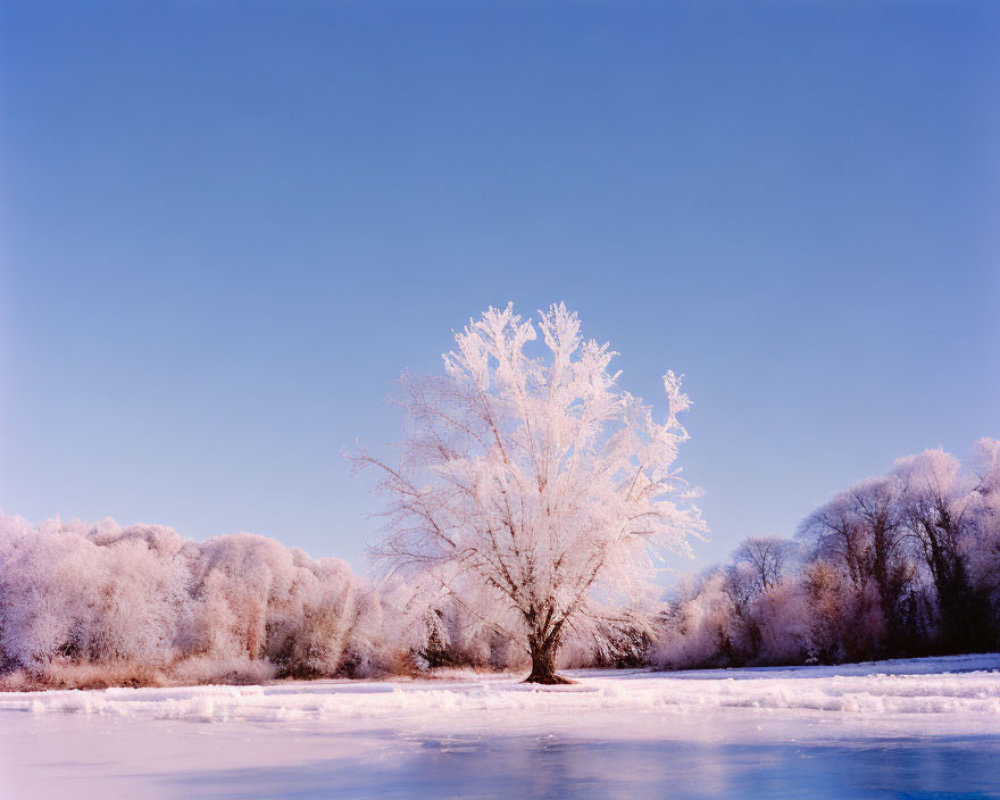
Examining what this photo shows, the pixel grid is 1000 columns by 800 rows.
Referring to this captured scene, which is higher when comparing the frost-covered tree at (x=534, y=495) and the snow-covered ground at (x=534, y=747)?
the frost-covered tree at (x=534, y=495)

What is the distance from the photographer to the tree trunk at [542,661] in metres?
14.9

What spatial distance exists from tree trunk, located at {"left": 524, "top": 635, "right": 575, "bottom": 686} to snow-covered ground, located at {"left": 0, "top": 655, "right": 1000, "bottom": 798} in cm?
490

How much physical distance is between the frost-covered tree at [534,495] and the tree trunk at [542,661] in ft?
0.10

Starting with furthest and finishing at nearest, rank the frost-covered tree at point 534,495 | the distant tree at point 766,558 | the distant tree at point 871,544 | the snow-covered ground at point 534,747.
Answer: the distant tree at point 766,558, the distant tree at point 871,544, the frost-covered tree at point 534,495, the snow-covered ground at point 534,747

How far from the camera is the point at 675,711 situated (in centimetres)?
859

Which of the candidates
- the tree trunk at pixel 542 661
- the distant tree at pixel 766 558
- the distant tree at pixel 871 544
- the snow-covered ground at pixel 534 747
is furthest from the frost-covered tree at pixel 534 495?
the distant tree at pixel 766 558

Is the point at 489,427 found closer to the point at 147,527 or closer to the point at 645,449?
the point at 645,449

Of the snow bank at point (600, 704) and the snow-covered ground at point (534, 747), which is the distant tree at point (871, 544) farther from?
the snow-covered ground at point (534, 747)

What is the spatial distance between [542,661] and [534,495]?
3521mm

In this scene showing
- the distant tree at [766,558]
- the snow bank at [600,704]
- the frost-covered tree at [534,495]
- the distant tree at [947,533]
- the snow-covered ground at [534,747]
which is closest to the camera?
the snow-covered ground at [534,747]

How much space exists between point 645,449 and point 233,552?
33.0m

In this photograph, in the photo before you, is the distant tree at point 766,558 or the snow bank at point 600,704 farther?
the distant tree at point 766,558

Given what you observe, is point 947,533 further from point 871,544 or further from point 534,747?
point 534,747

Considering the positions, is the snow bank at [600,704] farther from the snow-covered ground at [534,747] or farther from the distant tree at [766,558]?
the distant tree at [766,558]
